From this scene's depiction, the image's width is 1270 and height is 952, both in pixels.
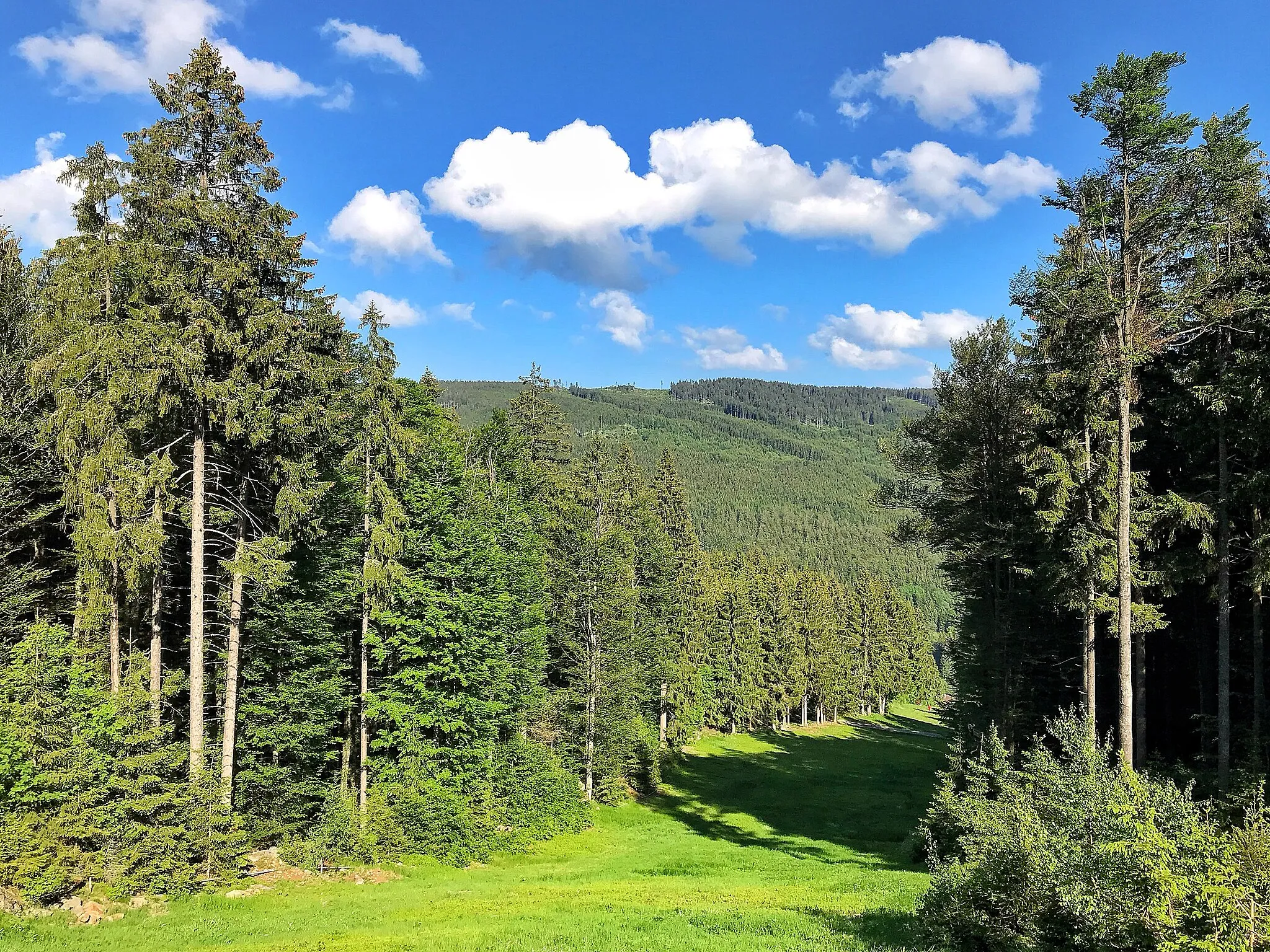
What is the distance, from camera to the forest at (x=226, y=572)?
43.8ft

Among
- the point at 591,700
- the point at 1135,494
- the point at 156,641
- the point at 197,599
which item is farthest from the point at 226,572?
the point at 1135,494

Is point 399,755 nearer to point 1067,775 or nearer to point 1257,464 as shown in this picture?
point 1067,775

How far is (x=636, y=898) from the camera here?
51.2 ft

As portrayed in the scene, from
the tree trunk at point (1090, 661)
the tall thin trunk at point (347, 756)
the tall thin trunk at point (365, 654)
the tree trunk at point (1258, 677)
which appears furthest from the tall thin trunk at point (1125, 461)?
the tall thin trunk at point (347, 756)

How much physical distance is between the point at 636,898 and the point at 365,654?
1042 cm

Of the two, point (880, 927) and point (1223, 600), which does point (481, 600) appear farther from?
point (1223, 600)

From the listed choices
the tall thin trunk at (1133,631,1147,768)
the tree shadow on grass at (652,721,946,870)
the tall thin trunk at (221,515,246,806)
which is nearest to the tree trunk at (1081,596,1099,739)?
the tall thin trunk at (1133,631,1147,768)

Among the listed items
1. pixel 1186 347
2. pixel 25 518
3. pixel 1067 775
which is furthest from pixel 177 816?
pixel 1186 347

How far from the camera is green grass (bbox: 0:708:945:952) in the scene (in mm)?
11172

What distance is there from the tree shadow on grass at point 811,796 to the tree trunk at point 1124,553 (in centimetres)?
856

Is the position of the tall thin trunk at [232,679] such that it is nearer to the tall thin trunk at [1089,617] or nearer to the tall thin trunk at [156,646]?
the tall thin trunk at [156,646]

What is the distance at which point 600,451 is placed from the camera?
1389 inches

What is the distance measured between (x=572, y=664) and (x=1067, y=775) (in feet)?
78.3

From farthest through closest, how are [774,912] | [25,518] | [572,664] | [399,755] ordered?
[572,664] < [399,755] < [25,518] < [774,912]
